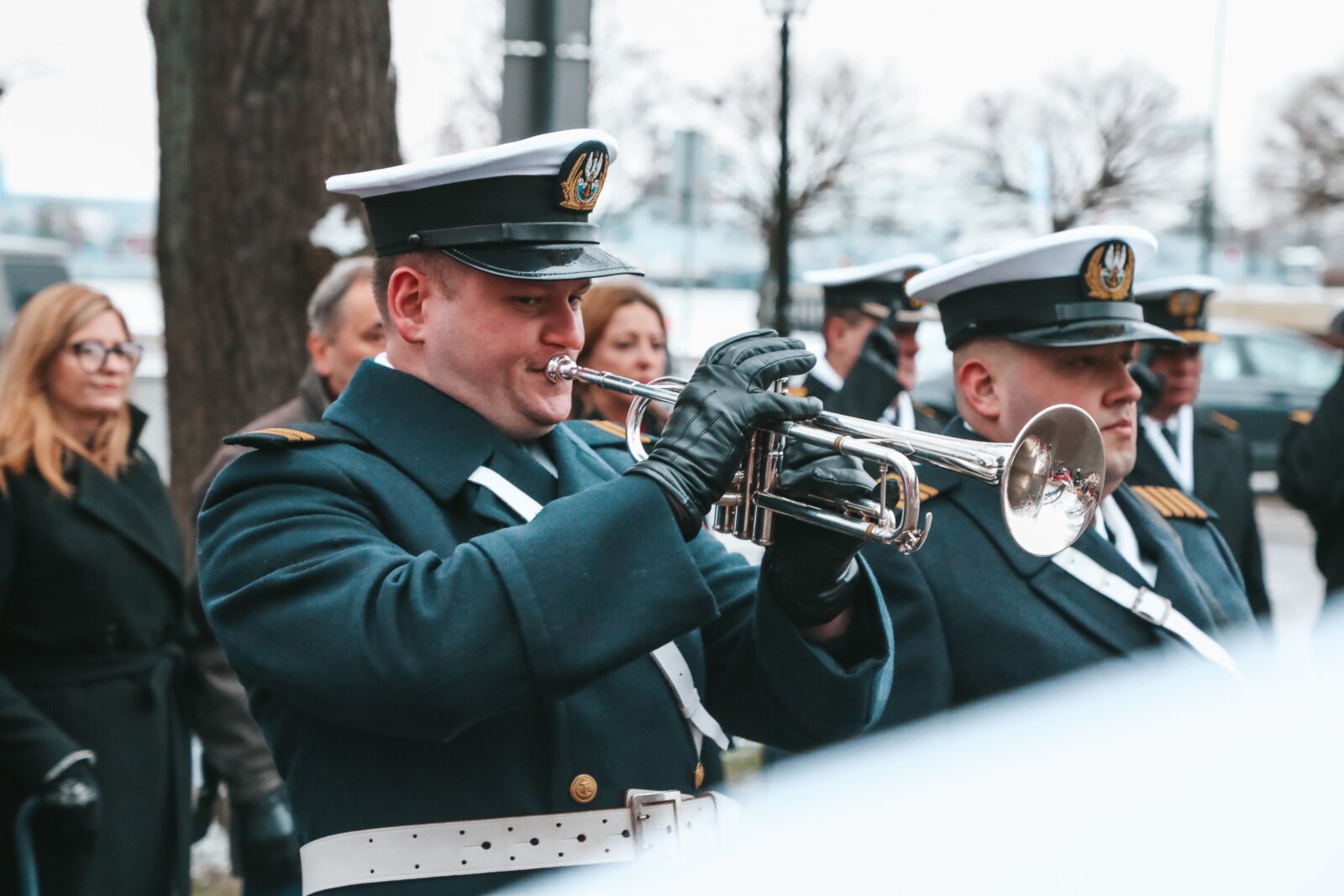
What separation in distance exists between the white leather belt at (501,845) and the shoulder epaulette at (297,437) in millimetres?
577

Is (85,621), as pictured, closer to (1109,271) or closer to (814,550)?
(814,550)

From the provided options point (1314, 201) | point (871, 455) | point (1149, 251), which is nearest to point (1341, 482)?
point (1149, 251)

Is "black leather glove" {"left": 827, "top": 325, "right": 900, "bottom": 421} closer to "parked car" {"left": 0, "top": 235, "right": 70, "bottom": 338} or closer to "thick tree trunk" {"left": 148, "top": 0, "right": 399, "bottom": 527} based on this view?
"thick tree trunk" {"left": 148, "top": 0, "right": 399, "bottom": 527}

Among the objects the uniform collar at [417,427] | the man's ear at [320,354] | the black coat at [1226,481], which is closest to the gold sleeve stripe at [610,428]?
the uniform collar at [417,427]

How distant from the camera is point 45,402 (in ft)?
14.2

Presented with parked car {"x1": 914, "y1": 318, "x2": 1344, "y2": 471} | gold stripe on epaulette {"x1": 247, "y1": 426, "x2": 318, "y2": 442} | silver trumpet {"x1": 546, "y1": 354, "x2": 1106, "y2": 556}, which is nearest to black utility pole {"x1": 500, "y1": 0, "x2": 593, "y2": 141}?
silver trumpet {"x1": 546, "y1": 354, "x2": 1106, "y2": 556}

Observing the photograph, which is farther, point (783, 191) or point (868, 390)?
point (783, 191)

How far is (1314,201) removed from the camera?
3756 cm

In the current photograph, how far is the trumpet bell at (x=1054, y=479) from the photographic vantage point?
240 centimetres

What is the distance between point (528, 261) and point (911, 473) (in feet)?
2.17

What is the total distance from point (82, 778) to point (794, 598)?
241cm

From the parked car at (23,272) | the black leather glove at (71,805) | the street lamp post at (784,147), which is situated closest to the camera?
the black leather glove at (71,805)

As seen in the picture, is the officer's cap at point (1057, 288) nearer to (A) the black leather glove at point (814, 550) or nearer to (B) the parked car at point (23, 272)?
(A) the black leather glove at point (814, 550)

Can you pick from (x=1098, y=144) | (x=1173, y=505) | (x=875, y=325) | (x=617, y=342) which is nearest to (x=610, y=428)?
(x=1173, y=505)
